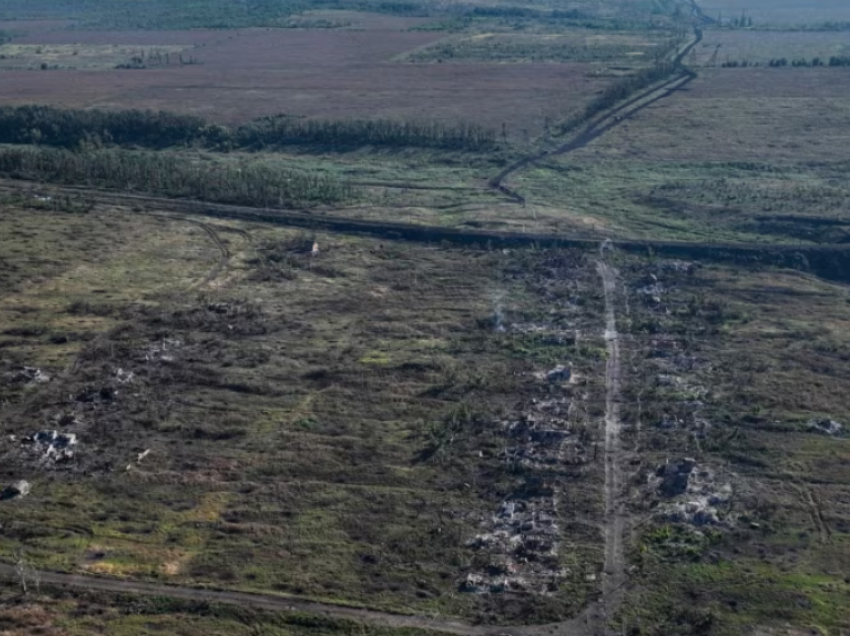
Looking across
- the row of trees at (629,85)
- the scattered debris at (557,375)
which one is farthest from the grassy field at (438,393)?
the row of trees at (629,85)

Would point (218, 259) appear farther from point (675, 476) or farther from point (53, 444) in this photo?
point (675, 476)

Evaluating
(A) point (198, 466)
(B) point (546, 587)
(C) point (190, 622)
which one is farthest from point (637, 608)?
(A) point (198, 466)

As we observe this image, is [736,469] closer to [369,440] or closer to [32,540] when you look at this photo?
[369,440]

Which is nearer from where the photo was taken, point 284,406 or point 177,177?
point 284,406

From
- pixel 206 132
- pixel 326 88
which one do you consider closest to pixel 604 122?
pixel 326 88

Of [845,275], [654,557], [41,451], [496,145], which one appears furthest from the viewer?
[496,145]

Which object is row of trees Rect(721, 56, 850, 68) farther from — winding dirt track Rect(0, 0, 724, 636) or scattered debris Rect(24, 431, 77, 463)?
scattered debris Rect(24, 431, 77, 463)

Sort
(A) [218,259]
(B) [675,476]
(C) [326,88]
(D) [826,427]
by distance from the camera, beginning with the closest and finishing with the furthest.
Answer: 1. (B) [675,476]
2. (D) [826,427]
3. (A) [218,259]
4. (C) [326,88]
